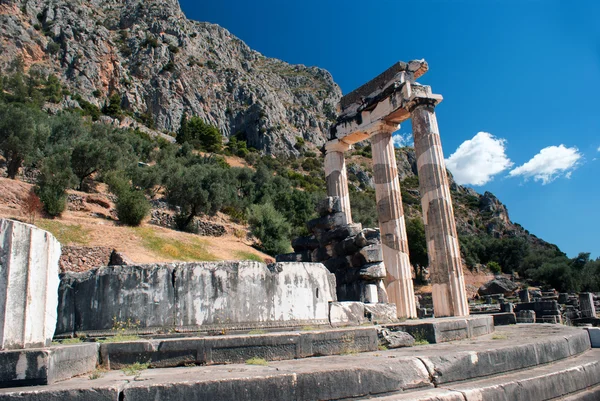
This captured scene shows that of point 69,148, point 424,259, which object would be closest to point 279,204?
point 424,259

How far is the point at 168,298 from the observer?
530 centimetres

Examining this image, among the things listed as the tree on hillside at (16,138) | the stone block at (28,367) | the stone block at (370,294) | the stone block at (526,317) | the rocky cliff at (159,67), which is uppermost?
the rocky cliff at (159,67)

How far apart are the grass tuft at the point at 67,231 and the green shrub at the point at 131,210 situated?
3.58m

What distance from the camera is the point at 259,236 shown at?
110ft

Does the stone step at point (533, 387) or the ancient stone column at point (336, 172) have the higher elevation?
the ancient stone column at point (336, 172)

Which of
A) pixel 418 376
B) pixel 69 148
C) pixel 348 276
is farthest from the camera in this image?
pixel 69 148

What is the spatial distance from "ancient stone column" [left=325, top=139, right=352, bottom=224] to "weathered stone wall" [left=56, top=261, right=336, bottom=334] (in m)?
10.4

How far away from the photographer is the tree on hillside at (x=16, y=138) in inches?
1176

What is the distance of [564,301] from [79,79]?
7478 cm

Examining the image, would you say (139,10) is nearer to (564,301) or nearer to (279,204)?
(279,204)

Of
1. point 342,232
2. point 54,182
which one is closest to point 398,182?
point 342,232

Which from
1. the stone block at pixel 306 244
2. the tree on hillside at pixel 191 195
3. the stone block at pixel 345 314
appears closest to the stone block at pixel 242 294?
the stone block at pixel 345 314

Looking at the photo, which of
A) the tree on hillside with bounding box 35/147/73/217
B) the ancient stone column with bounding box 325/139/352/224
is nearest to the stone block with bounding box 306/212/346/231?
the ancient stone column with bounding box 325/139/352/224

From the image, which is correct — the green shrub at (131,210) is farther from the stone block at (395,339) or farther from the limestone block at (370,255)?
the stone block at (395,339)
